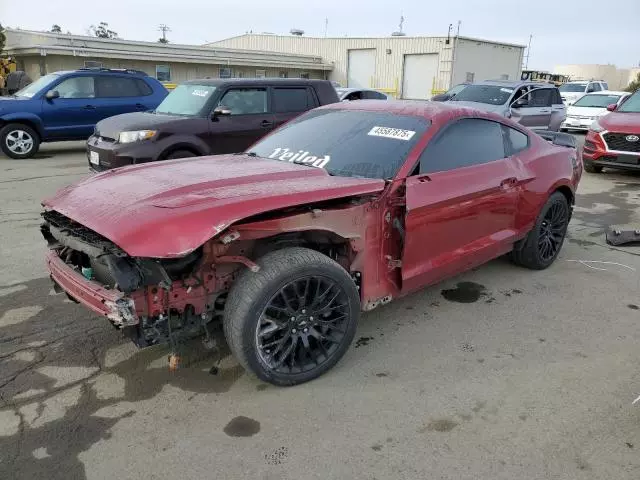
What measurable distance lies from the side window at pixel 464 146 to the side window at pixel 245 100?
16.1ft

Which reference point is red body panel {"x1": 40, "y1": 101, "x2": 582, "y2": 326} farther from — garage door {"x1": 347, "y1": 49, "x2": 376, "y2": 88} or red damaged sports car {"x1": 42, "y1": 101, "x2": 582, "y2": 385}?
garage door {"x1": 347, "y1": 49, "x2": 376, "y2": 88}

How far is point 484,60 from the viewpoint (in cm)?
3188

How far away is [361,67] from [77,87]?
23834 mm

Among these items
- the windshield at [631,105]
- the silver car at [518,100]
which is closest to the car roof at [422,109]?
the windshield at [631,105]

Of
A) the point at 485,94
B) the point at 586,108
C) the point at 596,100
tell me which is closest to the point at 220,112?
the point at 485,94

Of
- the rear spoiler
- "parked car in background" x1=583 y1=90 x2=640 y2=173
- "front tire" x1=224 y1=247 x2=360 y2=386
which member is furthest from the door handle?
"parked car in background" x1=583 y1=90 x2=640 y2=173

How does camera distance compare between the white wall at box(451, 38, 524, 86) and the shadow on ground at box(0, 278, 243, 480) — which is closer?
the shadow on ground at box(0, 278, 243, 480)

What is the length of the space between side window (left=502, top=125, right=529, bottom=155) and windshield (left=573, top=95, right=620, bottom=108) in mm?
15333

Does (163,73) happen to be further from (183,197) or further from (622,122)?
(183,197)

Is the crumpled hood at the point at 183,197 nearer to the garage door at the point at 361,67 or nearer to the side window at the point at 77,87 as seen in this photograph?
the side window at the point at 77,87

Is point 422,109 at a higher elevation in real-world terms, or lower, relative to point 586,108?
higher

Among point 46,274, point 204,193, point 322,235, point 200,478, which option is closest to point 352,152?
point 322,235

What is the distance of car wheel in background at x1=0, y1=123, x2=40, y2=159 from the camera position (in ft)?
35.8

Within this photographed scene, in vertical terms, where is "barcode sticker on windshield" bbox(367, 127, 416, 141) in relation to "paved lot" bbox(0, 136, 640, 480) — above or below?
above
